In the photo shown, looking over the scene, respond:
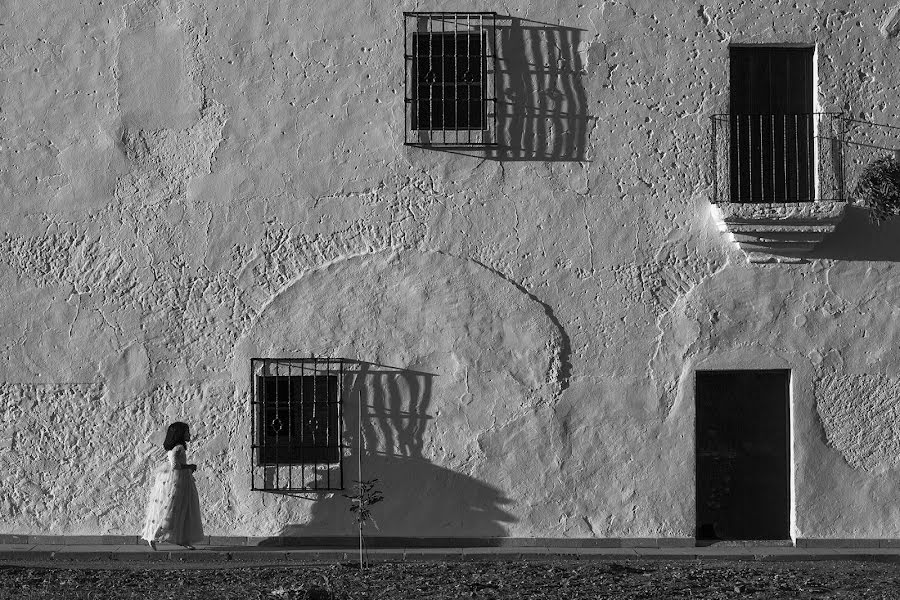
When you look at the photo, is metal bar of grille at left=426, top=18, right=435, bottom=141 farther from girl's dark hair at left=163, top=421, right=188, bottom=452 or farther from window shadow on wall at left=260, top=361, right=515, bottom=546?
girl's dark hair at left=163, top=421, right=188, bottom=452

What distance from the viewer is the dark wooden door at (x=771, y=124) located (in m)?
13.2

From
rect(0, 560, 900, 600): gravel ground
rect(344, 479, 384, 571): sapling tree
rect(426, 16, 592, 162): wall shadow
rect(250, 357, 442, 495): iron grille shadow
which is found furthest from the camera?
rect(426, 16, 592, 162): wall shadow

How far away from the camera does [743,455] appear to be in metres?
13.3

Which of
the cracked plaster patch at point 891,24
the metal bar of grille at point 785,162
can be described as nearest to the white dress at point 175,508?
the metal bar of grille at point 785,162

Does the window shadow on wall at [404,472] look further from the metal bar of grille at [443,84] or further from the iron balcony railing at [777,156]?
the iron balcony railing at [777,156]

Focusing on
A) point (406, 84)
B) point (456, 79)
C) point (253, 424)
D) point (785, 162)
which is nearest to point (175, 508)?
point (253, 424)

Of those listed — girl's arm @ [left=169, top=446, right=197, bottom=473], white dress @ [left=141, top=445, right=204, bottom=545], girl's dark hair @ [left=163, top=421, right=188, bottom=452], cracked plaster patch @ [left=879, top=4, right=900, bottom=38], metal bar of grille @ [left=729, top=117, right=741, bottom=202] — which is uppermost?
cracked plaster patch @ [left=879, top=4, right=900, bottom=38]

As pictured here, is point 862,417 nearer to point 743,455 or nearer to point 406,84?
point 743,455

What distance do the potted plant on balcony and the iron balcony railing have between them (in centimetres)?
30

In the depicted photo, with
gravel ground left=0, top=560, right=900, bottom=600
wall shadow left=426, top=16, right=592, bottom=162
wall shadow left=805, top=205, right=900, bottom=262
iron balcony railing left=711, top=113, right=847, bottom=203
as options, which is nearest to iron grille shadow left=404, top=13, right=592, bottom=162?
wall shadow left=426, top=16, right=592, bottom=162

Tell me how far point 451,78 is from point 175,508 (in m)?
4.88

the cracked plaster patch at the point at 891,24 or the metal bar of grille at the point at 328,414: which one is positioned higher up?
the cracked plaster patch at the point at 891,24

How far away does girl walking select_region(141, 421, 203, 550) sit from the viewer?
12539 mm

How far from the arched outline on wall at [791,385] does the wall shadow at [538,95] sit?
2.34m
